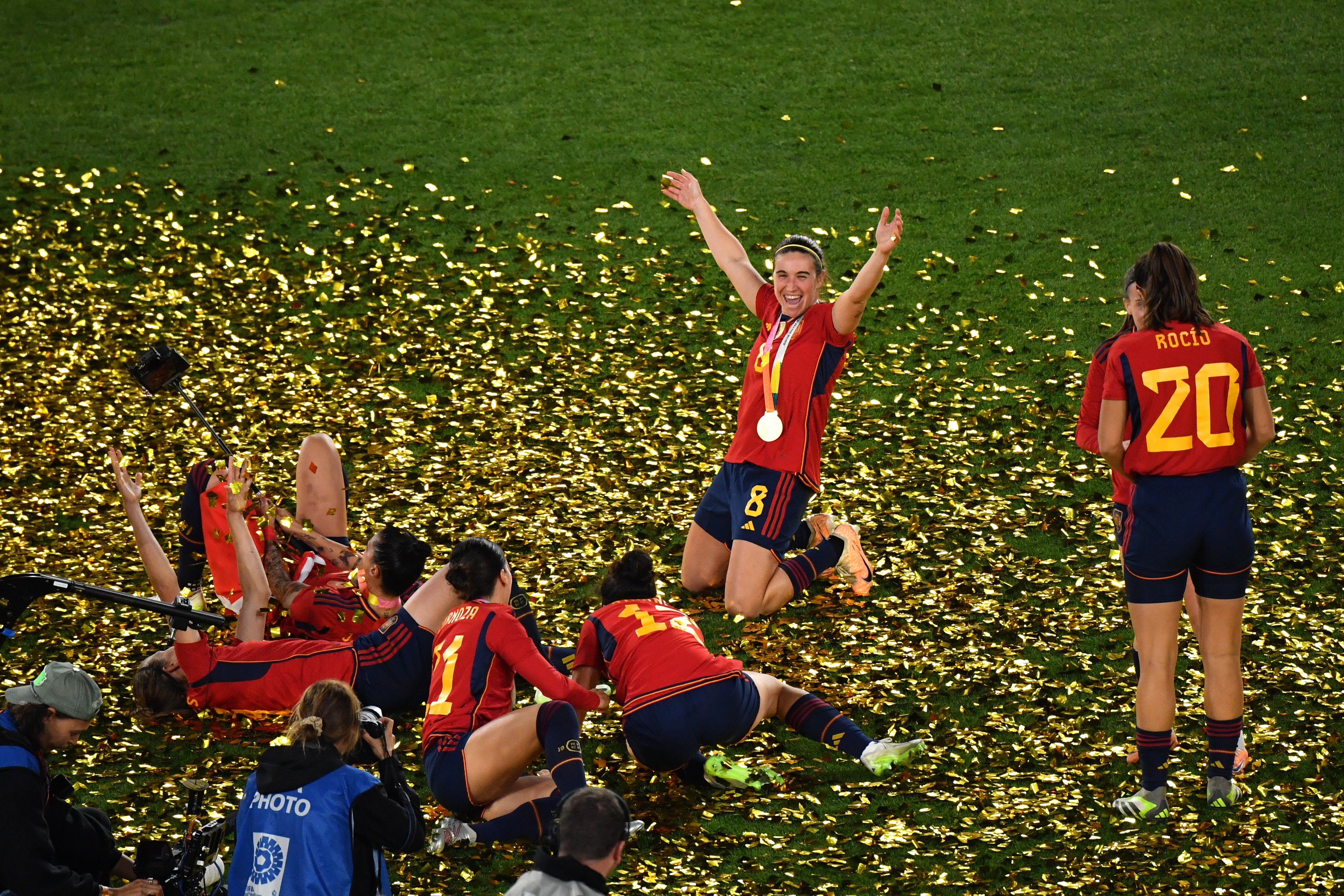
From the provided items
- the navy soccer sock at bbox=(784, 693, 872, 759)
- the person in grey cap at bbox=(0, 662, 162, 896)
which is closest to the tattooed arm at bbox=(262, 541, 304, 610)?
the person in grey cap at bbox=(0, 662, 162, 896)

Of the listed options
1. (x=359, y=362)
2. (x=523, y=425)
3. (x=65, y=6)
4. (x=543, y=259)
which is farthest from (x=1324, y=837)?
(x=65, y=6)

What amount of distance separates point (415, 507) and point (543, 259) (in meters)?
4.16

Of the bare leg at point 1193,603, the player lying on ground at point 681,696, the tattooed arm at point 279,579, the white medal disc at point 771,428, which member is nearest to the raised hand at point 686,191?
the white medal disc at point 771,428

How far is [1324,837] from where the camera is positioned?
16.9 ft

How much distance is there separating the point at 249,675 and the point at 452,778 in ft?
4.17

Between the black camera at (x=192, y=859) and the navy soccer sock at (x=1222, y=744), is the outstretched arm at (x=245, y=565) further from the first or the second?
the navy soccer sock at (x=1222, y=744)

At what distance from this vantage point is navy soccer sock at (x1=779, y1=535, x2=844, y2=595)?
7012 millimetres

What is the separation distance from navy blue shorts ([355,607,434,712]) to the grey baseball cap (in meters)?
1.64

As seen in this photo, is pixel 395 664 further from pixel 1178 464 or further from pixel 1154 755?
pixel 1178 464

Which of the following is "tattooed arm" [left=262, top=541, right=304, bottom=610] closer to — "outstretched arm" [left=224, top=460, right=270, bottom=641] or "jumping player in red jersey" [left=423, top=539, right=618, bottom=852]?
"outstretched arm" [left=224, top=460, right=270, bottom=641]

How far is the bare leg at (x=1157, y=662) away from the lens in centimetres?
517

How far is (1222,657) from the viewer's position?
5.22 meters

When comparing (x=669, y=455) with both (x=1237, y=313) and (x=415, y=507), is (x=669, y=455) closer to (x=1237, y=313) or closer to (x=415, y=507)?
(x=415, y=507)

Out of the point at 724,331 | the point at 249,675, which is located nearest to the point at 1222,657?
the point at 249,675
